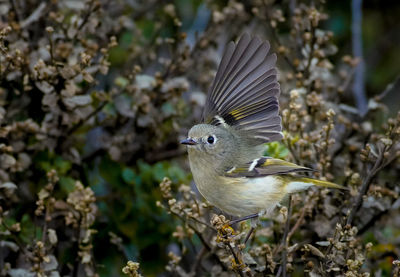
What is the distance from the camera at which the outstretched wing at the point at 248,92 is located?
235 cm

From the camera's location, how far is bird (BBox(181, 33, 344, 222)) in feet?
7.73

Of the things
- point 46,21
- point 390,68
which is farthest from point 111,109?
point 390,68

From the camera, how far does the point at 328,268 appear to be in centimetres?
225

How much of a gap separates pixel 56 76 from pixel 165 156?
989mm

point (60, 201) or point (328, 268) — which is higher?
point (60, 201)

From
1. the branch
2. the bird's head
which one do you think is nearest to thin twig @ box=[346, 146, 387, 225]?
the bird's head

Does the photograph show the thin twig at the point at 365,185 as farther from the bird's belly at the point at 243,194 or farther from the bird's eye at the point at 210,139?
the bird's eye at the point at 210,139

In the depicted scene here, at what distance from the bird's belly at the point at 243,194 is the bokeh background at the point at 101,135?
363 mm

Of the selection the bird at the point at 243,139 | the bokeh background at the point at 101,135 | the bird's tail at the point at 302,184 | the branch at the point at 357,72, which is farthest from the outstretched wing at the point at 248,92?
the branch at the point at 357,72

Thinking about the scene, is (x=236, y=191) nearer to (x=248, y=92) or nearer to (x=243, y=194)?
(x=243, y=194)

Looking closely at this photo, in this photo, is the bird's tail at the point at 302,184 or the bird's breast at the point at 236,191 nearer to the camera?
the bird's breast at the point at 236,191

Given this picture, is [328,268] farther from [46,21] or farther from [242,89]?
[46,21]

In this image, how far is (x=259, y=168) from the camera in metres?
2.47

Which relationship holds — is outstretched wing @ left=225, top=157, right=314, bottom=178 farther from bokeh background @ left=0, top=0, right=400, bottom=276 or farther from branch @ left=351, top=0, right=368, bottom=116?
branch @ left=351, top=0, right=368, bottom=116
